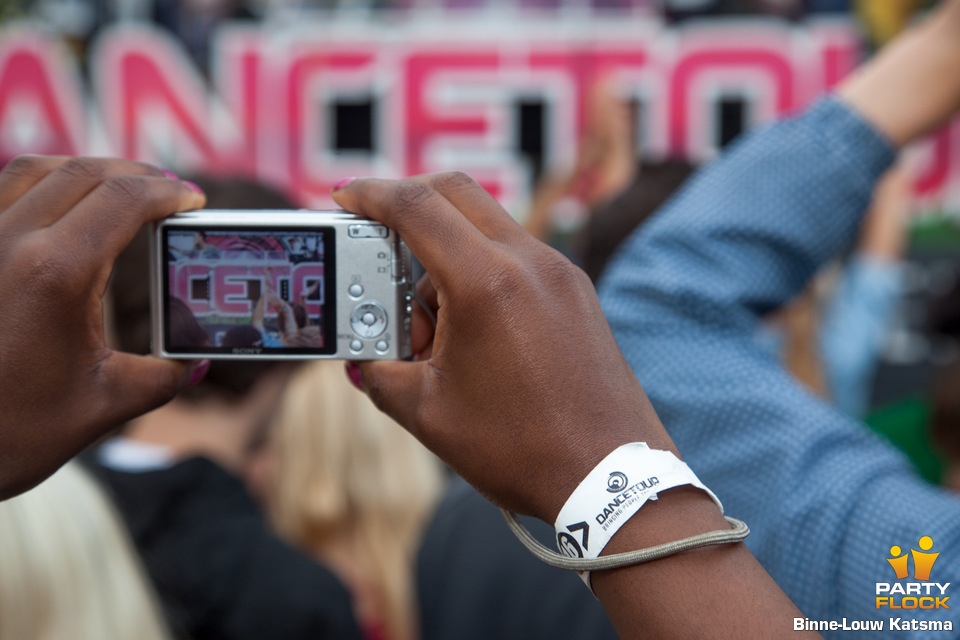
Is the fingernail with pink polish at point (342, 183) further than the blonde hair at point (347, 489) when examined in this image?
No

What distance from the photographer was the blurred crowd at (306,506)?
1.12 metres

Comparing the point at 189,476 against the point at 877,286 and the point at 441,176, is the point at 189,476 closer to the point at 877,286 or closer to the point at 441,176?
the point at 441,176

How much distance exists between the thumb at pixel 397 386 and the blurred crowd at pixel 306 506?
0.38 metres

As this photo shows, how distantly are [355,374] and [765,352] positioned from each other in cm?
54

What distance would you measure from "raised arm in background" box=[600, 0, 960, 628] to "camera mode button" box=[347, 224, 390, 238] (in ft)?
1.10

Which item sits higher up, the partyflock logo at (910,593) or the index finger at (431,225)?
the index finger at (431,225)

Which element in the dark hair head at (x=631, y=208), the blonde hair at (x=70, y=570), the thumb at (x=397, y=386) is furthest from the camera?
the dark hair head at (x=631, y=208)

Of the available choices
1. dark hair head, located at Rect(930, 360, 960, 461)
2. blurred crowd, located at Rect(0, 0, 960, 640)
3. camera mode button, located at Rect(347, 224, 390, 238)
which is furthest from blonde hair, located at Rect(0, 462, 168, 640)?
dark hair head, located at Rect(930, 360, 960, 461)

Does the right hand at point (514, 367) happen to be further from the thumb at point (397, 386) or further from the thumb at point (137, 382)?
the thumb at point (137, 382)

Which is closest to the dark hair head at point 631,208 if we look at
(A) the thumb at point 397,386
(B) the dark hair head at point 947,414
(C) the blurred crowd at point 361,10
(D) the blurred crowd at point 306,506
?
(D) the blurred crowd at point 306,506

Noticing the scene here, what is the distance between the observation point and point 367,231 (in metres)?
0.84

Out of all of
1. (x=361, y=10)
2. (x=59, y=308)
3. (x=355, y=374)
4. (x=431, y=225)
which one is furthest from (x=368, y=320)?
(x=361, y=10)

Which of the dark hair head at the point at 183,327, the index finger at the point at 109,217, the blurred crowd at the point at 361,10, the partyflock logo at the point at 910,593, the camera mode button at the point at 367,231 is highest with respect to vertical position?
the blurred crowd at the point at 361,10

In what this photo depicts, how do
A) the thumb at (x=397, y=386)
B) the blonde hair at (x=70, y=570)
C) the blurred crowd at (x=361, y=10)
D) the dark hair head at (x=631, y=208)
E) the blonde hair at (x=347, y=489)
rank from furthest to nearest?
the blurred crowd at (x=361, y=10)
the blonde hair at (x=347, y=489)
the dark hair head at (x=631, y=208)
the blonde hair at (x=70, y=570)
the thumb at (x=397, y=386)
